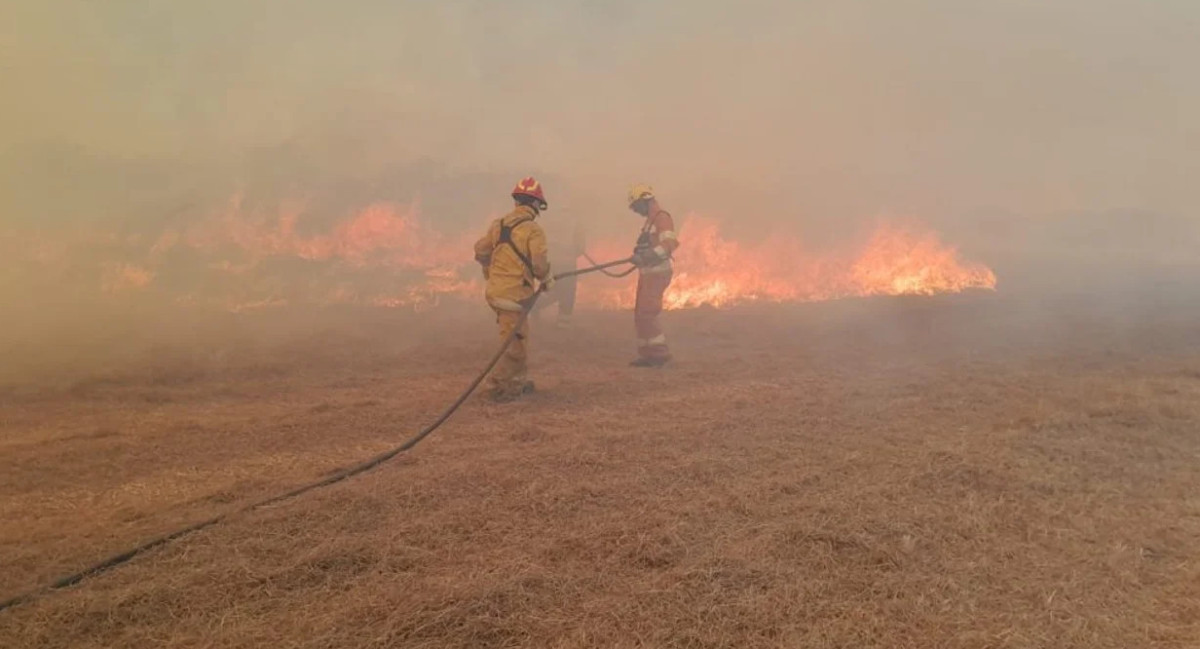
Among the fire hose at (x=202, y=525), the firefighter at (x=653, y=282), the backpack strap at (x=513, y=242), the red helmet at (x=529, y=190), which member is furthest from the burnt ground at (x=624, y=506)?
the red helmet at (x=529, y=190)

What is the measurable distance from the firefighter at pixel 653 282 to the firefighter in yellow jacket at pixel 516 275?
80.1 inches

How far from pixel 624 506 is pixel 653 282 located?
5.27 m

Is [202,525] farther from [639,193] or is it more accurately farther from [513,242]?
[639,193]

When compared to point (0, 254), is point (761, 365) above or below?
below

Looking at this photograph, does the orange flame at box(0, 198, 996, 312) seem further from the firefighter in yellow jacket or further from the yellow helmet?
the firefighter in yellow jacket

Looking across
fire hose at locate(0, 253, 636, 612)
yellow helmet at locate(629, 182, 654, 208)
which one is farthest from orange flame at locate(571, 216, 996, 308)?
fire hose at locate(0, 253, 636, 612)

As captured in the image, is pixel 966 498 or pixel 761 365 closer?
pixel 966 498

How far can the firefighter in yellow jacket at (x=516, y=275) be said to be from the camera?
7453 millimetres

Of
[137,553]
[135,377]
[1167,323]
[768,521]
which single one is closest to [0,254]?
[135,377]

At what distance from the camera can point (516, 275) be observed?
24.7 feet

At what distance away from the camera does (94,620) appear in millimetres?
3104

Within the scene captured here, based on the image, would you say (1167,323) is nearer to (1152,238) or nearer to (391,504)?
(391,504)

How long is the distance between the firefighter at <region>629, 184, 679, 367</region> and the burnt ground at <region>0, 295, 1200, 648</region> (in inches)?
19.3

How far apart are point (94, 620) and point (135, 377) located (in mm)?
5879
